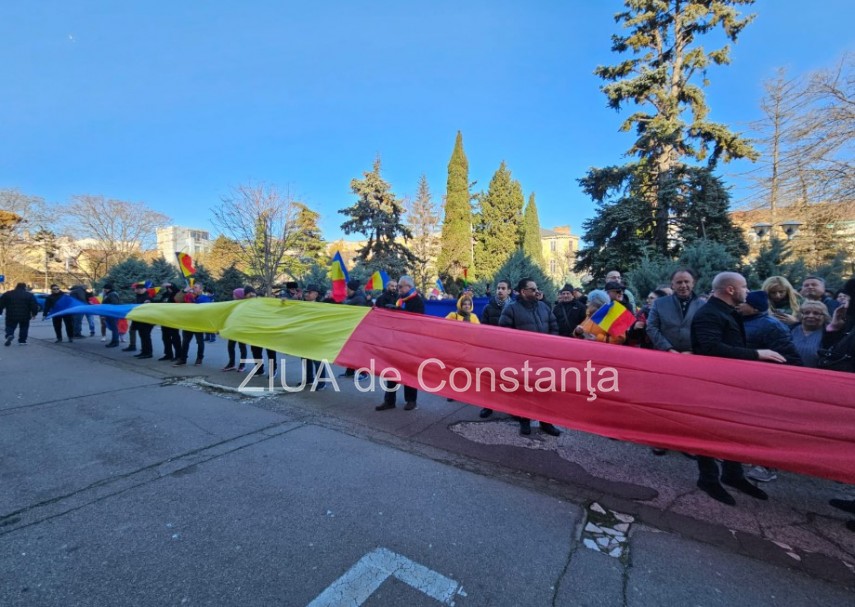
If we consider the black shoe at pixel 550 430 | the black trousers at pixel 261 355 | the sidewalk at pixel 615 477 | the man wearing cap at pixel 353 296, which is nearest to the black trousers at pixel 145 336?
the black trousers at pixel 261 355

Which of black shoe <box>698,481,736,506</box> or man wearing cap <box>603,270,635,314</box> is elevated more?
man wearing cap <box>603,270,635,314</box>

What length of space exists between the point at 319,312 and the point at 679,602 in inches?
195

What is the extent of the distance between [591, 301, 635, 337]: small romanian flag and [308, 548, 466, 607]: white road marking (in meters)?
3.26

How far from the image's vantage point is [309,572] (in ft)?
7.01

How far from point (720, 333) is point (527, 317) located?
1.99 metres

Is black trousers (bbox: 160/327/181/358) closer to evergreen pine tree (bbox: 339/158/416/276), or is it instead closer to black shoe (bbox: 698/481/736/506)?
black shoe (bbox: 698/481/736/506)

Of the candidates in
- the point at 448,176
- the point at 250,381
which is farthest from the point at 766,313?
the point at 448,176

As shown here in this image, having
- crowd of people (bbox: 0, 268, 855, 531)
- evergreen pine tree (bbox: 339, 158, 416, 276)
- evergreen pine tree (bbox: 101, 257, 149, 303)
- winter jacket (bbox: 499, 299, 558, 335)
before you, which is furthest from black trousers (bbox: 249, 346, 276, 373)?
evergreen pine tree (bbox: 339, 158, 416, 276)

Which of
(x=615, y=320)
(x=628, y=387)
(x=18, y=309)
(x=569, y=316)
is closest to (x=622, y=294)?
(x=615, y=320)

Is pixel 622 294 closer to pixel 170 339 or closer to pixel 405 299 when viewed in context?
pixel 405 299

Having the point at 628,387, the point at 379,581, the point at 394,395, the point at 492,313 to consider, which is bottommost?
the point at 379,581

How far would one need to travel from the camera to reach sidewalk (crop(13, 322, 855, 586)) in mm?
2561

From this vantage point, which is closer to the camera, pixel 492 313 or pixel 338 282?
pixel 492 313

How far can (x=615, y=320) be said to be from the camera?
4.43 meters
